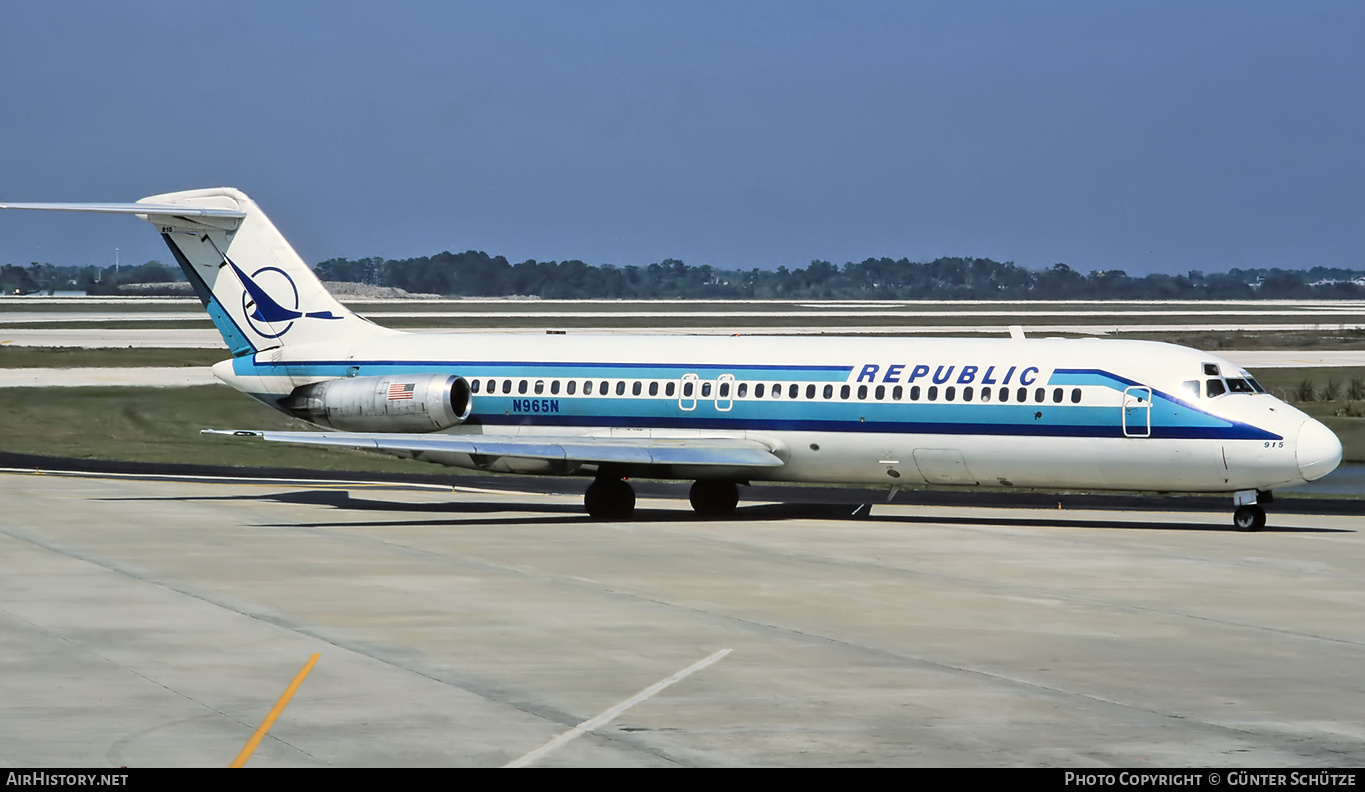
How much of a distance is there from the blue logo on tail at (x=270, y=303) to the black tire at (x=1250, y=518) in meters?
17.1

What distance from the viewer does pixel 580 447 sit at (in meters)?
31.4

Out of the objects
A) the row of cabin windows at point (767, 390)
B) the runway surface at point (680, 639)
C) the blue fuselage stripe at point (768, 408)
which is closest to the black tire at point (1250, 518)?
the runway surface at point (680, 639)

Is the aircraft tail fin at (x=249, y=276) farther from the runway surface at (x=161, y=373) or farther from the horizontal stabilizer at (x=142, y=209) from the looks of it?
the runway surface at (x=161, y=373)

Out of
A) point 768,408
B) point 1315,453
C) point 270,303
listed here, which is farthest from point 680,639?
point 270,303

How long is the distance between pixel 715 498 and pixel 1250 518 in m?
9.39

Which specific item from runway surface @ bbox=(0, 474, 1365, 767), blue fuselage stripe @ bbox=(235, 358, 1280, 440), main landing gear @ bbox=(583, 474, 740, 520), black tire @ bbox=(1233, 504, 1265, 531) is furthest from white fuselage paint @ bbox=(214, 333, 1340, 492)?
runway surface @ bbox=(0, 474, 1365, 767)

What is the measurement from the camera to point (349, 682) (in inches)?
659

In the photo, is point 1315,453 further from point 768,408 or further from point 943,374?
point 768,408

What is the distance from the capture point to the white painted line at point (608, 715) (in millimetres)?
13711

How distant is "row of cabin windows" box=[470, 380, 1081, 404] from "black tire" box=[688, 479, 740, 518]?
2033 millimetres
